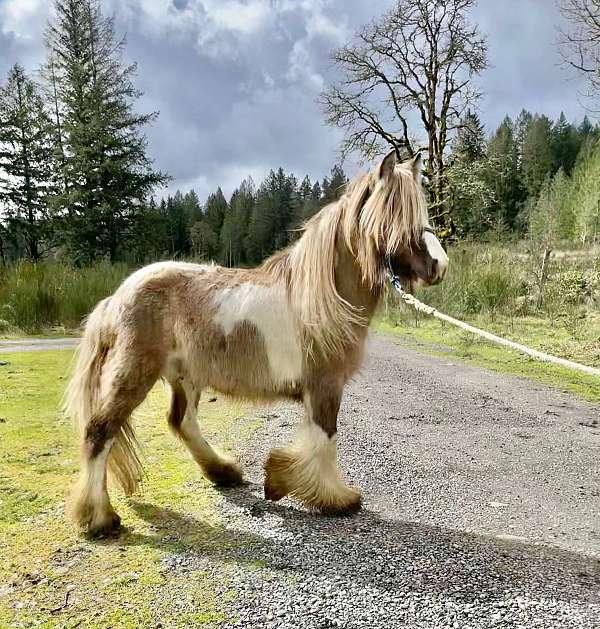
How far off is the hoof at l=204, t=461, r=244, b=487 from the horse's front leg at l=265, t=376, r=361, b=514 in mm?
486

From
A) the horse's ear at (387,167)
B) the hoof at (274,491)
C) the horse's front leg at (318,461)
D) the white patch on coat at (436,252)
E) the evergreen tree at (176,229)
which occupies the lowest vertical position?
the hoof at (274,491)

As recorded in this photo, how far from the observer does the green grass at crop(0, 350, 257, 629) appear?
1.94 m

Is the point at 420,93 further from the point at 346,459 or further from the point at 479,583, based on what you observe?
the point at 479,583

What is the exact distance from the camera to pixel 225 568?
89.0 inches

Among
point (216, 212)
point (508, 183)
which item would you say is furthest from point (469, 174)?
point (508, 183)

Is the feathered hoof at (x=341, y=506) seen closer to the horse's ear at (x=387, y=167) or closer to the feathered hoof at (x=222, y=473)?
the feathered hoof at (x=222, y=473)

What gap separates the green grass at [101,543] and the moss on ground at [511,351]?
16.4 feet

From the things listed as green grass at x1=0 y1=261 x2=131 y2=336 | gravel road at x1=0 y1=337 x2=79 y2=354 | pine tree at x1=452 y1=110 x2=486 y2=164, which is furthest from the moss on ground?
pine tree at x1=452 y1=110 x2=486 y2=164

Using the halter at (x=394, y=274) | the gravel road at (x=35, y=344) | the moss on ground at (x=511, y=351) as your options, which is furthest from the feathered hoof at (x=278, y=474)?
the gravel road at (x=35, y=344)

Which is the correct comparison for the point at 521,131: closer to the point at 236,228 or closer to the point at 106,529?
the point at 236,228

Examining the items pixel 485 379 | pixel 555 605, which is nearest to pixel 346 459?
pixel 555 605

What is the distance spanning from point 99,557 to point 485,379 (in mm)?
5644

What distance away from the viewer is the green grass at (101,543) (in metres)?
1.94

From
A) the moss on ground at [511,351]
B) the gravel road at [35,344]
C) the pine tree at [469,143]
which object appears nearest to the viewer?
the moss on ground at [511,351]
